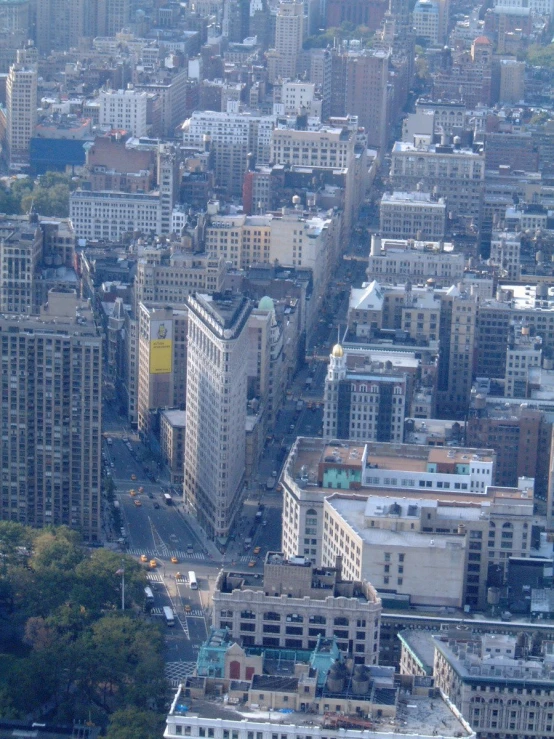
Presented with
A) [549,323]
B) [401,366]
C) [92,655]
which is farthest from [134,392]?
[92,655]

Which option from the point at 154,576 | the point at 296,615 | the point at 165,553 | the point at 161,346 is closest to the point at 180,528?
the point at 165,553

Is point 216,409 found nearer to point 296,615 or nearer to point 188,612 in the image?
point 188,612

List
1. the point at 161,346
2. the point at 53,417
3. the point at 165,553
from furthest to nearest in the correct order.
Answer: the point at 161,346, the point at 165,553, the point at 53,417

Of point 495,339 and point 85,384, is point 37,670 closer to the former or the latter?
point 85,384

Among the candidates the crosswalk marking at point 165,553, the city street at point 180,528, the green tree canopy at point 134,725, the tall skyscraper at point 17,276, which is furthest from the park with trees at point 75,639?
the tall skyscraper at point 17,276

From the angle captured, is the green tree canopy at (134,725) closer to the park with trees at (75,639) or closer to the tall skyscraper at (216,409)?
the park with trees at (75,639)

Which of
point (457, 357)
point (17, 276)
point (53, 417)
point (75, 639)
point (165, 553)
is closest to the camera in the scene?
point (75, 639)
